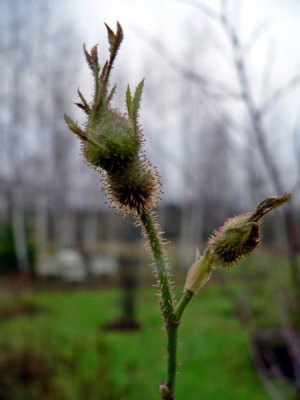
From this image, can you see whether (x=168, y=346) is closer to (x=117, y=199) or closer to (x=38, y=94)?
(x=117, y=199)

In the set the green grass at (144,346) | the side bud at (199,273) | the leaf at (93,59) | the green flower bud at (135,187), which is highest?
the leaf at (93,59)

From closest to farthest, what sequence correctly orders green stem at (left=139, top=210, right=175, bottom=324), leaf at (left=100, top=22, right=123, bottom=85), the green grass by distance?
leaf at (left=100, top=22, right=123, bottom=85) → green stem at (left=139, top=210, right=175, bottom=324) → the green grass

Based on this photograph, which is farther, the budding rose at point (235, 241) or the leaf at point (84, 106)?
the budding rose at point (235, 241)

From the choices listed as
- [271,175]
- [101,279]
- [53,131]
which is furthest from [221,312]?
[53,131]

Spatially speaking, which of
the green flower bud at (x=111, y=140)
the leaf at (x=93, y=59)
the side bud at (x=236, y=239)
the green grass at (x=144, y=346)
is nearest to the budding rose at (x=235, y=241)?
the side bud at (x=236, y=239)

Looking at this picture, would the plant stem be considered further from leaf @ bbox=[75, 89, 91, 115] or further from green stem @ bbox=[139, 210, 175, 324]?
leaf @ bbox=[75, 89, 91, 115]

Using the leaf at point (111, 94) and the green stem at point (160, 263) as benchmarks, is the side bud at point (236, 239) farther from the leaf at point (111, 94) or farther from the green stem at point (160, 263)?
the leaf at point (111, 94)

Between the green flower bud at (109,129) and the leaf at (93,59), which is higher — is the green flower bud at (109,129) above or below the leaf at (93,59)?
below

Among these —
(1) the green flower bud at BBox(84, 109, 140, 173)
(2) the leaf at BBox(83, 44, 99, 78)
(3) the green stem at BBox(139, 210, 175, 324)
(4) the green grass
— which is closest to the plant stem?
(3) the green stem at BBox(139, 210, 175, 324)
